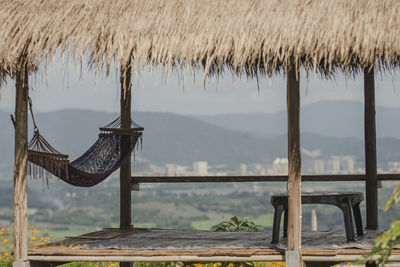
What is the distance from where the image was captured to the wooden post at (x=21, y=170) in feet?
15.8

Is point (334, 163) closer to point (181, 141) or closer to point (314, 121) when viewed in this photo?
point (181, 141)

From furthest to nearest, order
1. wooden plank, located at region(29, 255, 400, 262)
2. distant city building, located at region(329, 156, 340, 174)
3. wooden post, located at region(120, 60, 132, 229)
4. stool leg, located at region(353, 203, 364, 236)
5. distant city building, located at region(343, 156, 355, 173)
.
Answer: distant city building, located at region(343, 156, 355, 173) < distant city building, located at region(329, 156, 340, 174) < wooden post, located at region(120, 60, 132, 229) < stool leg, located at region(353, 203, 364, 236) < wooden plank, located at region(29, 255, 400, 262)

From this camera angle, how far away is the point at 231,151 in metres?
37.0

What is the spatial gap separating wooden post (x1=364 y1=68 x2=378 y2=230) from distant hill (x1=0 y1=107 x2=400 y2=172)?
25.9 m

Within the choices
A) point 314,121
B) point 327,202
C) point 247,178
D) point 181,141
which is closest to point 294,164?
point 327,202

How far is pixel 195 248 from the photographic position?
4879 millimetres

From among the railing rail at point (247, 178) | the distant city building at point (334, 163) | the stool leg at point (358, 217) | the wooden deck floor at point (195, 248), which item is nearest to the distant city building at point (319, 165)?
the distant city building at point (334, 163)

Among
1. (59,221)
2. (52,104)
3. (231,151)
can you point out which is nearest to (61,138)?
(52,104)

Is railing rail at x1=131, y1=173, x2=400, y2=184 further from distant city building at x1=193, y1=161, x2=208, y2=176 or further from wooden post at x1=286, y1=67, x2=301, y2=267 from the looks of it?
distant city building at x1=193, y1=161, x2=208, y2=176

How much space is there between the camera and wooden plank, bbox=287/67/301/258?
14.9ft

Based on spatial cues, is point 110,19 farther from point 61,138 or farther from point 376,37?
point 61,138

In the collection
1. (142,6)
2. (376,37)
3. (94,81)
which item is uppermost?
(142,6)

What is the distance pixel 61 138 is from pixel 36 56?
31348 mm

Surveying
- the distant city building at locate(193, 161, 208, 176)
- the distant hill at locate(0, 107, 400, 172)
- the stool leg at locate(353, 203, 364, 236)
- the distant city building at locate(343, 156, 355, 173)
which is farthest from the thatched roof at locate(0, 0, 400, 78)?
the distant hill at locate(0, 107, 400, 172)
